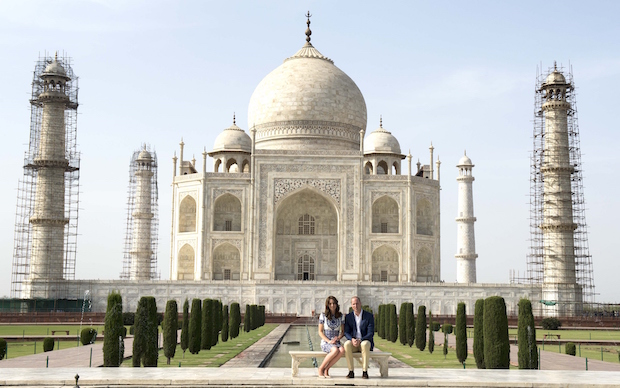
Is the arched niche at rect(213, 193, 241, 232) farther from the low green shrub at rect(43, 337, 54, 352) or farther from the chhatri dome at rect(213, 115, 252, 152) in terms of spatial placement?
the low green shrub at rect(43, 337, 54, 352)

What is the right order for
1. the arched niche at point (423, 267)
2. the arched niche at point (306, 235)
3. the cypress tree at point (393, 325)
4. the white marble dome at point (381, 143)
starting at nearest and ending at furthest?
the cypress tree at point (393, 325), the arched niche at point (306, 235), the arched niche at point (423, 267), the white marble dome at point (381, 143)

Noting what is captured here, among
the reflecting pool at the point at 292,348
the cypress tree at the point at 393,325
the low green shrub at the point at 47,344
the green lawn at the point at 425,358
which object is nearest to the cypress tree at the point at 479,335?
the green lawn at the point at 425,358

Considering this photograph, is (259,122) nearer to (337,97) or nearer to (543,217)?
(337,97)

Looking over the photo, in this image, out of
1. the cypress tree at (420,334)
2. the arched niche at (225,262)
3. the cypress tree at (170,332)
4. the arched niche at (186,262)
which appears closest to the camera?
the cypress tree at (170,332)

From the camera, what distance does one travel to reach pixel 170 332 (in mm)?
13180

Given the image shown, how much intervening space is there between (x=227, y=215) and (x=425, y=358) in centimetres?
1926

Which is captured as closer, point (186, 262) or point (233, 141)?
point (186, 262)

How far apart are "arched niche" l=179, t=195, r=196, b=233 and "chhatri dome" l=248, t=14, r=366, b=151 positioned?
14.2 ft

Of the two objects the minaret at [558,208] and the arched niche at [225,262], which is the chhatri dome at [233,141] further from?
the minaret at [558,208]

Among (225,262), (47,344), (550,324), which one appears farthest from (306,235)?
(47,344)

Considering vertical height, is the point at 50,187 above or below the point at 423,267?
above

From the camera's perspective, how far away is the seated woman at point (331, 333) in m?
8.55

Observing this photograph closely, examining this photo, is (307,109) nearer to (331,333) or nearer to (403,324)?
(403,324)

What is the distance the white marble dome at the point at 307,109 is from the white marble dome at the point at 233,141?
0.93 metres
